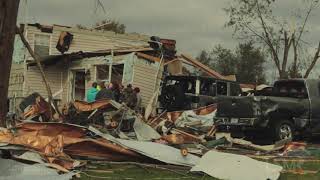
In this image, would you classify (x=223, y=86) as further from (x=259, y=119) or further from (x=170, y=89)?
(x=259, y=119)

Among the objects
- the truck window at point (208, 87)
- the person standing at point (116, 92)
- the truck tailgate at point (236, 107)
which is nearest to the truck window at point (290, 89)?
the truck tailgate at point (236, 107)

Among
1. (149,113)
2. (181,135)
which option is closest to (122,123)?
(181,135)

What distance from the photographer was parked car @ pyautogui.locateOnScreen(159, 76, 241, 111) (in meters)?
19.4

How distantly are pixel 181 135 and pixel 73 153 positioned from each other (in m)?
4.58

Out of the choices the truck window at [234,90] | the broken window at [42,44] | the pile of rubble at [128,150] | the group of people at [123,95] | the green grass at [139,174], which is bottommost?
the green grass at [139,174]

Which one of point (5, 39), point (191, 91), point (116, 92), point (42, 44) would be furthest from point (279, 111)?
point (42, 44)

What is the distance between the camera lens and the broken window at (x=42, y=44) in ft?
95.0

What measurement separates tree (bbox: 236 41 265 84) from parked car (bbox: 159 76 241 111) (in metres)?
37.6

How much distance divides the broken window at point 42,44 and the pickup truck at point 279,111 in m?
14.3

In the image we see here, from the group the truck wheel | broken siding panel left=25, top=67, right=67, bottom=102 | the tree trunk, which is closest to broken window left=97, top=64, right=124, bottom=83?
broken siding panel left=25, top=67, right=67, bottom=102

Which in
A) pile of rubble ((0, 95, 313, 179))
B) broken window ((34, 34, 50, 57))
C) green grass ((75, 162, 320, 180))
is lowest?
green grass ((75, 162, 320, 180))

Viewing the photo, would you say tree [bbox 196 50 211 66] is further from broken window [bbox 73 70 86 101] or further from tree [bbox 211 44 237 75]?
broken window [bbox 73 70 86 101]

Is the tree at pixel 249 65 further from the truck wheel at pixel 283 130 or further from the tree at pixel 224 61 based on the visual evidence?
the truck wheel at pixel 283 130

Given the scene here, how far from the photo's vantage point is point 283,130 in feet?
53.1
